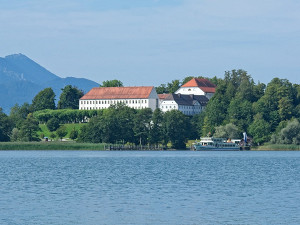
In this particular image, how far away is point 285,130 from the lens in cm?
12812

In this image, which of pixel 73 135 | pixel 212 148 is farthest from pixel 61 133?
pixel 212 148

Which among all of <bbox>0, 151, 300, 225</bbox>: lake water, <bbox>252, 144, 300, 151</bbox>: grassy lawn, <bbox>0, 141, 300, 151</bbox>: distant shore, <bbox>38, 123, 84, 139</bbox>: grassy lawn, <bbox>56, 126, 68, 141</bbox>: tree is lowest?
<bbox>0, 151, 300, 225</bbox>: lake water

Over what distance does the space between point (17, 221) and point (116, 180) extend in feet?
70.9

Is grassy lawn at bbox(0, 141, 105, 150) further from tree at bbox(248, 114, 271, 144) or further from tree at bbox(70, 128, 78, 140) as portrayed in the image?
tree at bbox(248, 114, 271, 144)

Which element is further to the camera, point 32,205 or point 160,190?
point 160,190

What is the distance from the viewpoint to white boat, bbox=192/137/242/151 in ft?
455

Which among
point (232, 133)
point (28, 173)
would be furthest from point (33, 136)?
point (28, 173)

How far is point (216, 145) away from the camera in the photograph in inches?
5600

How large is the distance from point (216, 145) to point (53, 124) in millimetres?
46593

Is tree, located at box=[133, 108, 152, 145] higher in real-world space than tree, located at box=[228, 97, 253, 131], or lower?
lower

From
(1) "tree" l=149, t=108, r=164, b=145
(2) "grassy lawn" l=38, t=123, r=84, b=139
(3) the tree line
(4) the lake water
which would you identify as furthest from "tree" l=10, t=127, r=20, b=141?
(4) the lake water

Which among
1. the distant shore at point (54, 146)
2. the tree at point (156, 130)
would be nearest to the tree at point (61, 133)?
the distant shore at point (54, 146)

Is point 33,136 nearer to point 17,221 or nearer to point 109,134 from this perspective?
point 109,134

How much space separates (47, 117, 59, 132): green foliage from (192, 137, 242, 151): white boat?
42929 millimetres
